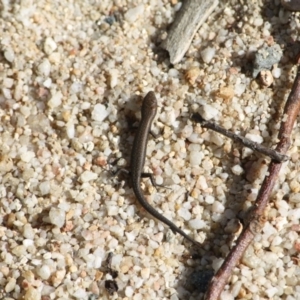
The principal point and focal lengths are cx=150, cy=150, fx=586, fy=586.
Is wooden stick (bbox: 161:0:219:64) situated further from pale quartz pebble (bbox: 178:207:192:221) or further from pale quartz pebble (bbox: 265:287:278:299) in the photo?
pale quartz pebble (bbox: 265:287:278:299)

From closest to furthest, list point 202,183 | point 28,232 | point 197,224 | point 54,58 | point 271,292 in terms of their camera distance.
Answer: point 271,292 → point 28,232 → point 197,224 → point 202,183 → point 54,58

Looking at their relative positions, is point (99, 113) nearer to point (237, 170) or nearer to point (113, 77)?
point (113, 77)

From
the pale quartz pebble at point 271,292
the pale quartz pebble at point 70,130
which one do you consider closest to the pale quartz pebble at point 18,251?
the pale quartz pebble at point 70,130

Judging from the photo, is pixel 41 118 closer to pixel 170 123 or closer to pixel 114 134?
pixel 114 134

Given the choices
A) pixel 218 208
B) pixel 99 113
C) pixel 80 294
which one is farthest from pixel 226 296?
pixel 99 113

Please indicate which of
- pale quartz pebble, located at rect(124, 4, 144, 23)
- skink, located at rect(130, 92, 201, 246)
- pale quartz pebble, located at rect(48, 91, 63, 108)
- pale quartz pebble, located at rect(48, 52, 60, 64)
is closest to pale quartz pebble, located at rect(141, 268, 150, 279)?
skink, located at rect(130, 92, 201, 246)

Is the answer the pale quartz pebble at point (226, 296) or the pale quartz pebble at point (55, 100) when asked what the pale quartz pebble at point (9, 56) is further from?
the pale quartz pebble at point (226, 296)

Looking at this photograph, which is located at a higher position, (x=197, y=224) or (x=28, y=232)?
(x=197, y=224)
